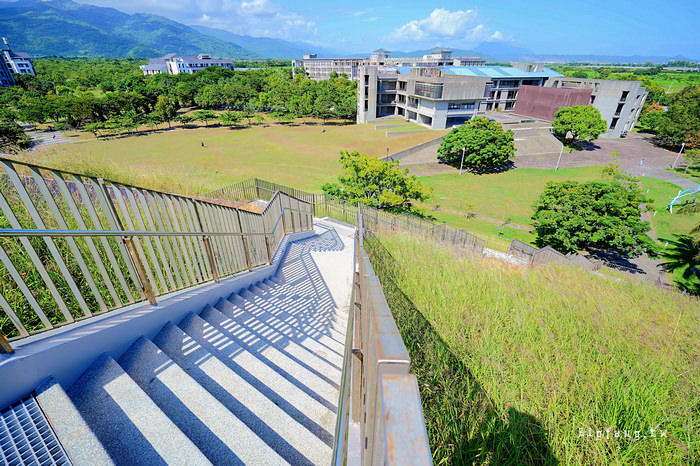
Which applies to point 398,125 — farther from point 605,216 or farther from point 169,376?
point 169,376

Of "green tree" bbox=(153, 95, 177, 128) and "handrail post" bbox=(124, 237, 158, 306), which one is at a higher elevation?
"handrail post" bbox=(124, 237, 158, 306)

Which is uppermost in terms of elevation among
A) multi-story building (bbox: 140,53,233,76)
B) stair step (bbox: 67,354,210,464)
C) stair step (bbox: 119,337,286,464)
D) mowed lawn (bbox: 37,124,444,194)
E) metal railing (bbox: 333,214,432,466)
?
multi-story building (bbox: 140,53,233,76)

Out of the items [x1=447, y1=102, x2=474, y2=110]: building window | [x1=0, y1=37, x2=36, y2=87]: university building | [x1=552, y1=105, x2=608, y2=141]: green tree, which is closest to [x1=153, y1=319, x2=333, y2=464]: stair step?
[x1=447, y1=102, x2=474, y2=110]: building window

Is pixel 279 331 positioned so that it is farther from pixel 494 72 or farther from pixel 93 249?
pixel 494 72

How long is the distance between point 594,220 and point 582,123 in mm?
33574

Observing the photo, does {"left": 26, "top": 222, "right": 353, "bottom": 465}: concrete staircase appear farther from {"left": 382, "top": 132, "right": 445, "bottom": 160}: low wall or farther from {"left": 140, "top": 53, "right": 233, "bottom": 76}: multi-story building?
{"left": 140, "top": 53, "right": 233, "bottom": 76}: multi-story building

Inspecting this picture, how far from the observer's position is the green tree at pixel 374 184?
74.7ft

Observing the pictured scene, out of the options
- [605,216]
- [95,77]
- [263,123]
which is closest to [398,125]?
[263,123]

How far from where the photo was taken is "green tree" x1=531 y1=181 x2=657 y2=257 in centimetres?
1841

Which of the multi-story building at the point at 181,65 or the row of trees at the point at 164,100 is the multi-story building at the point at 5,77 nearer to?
the row of trees at the point at 164,100

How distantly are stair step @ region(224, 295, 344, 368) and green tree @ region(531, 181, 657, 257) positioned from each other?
20.7 metres

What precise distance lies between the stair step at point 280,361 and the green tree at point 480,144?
35.3 metres

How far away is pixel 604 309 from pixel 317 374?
11.8ft

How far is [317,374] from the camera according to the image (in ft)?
10.8
